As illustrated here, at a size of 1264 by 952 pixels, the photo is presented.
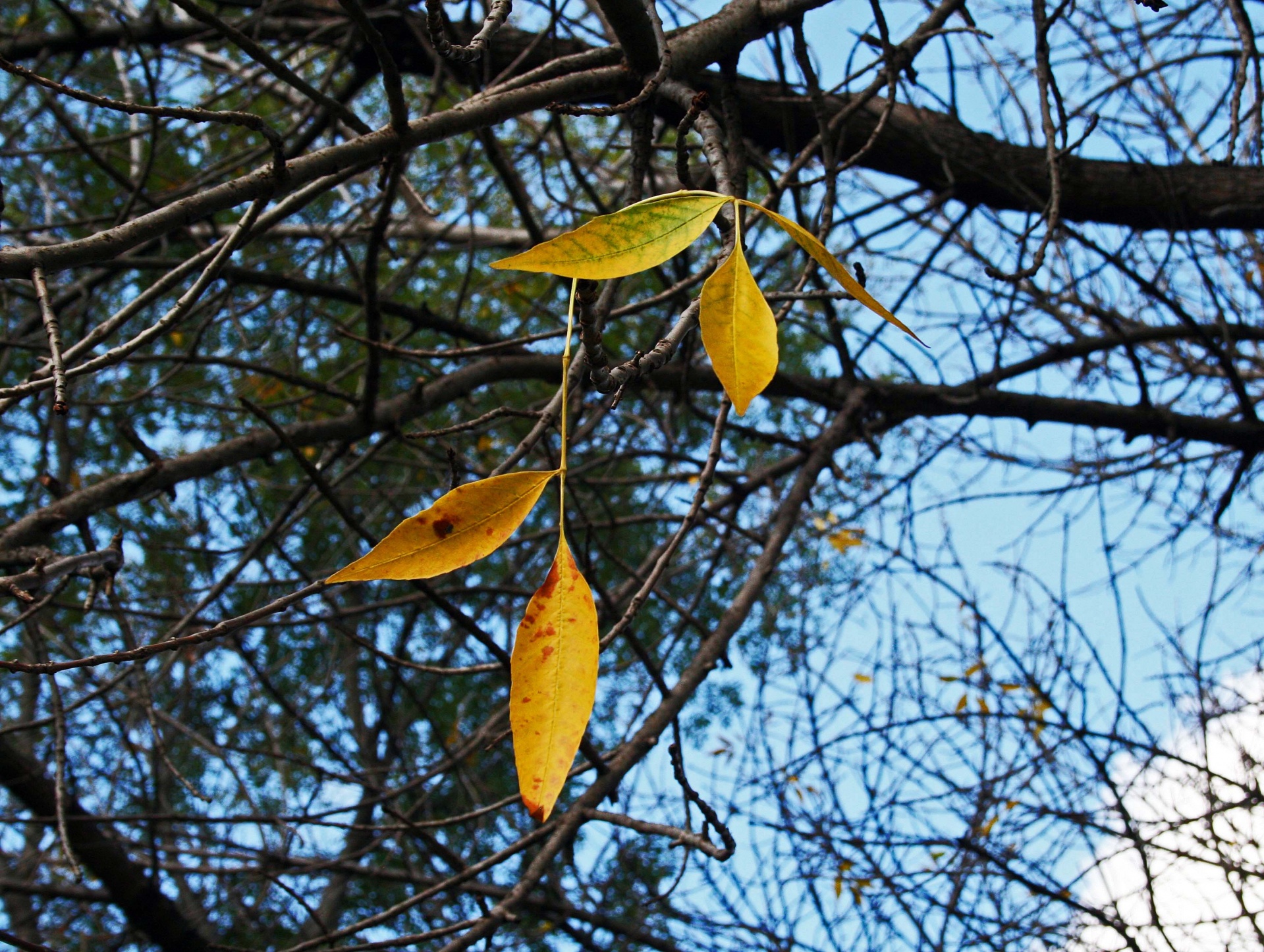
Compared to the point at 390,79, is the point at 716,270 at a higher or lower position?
lower

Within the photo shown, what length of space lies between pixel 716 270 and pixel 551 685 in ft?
0.84

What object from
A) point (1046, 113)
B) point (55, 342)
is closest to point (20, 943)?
point (55, 342)

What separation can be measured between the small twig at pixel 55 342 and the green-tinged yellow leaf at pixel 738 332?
0.48 meters

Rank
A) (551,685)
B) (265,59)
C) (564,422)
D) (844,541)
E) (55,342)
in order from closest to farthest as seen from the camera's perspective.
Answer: (551,685) → (564,422) → (55,342) → (265,59) → (844,541)

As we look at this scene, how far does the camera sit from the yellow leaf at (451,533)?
A: 526 millimetres

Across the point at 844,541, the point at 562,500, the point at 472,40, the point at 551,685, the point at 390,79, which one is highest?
the point at 844,541

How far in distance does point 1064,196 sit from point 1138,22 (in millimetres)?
678

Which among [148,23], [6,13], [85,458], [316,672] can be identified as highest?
[6,13]

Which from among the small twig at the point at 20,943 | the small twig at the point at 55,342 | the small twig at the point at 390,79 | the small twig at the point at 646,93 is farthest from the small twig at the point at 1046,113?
the small twig at the point at 20,943

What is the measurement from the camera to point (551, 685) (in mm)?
508

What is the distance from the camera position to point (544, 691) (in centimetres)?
51

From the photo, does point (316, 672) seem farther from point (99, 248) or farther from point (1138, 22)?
point (1138, 22)

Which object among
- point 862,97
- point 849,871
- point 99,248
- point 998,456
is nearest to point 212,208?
point 99,248

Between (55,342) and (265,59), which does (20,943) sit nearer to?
(55,342)
